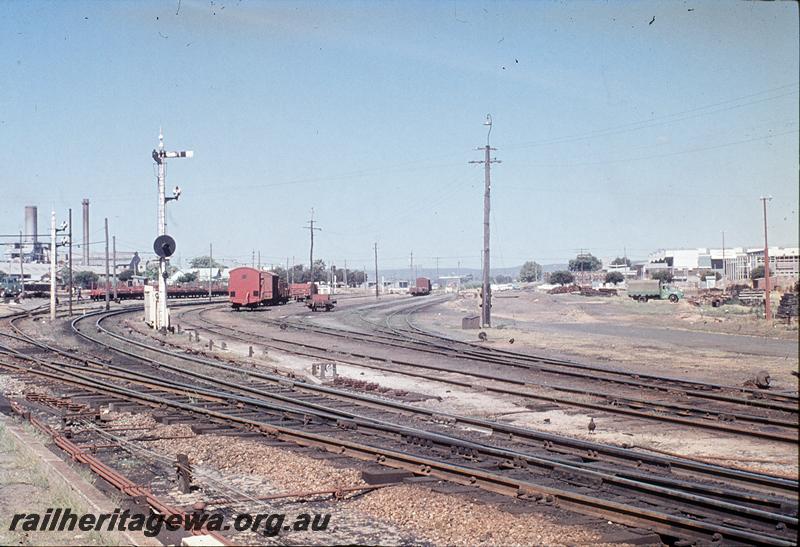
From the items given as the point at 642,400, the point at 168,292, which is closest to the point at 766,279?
the point at 642,400

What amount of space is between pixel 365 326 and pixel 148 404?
24.7 metres

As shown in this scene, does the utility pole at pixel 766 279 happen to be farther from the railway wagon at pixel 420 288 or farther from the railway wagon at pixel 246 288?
the railway wagon at pixel 420 288

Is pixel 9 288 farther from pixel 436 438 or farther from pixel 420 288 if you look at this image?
pixel 436 438

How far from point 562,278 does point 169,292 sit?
91.9m

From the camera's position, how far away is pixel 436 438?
11.0 metres

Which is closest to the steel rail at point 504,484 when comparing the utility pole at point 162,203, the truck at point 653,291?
the utility pole at point 162,203

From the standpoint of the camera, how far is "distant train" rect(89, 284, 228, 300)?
234 ft

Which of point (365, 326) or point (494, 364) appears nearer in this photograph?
point (494, 364)

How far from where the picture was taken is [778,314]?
40.8m

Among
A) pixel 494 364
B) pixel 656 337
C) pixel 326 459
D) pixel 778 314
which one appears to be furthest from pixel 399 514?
pixel 778 314

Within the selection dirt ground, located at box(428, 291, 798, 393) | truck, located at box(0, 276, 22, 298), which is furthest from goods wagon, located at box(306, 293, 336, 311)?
truck, located at box(0, 276, 22, 298)

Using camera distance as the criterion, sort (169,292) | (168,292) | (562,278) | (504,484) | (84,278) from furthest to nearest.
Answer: (562,278) < (84,278) < (169,292) < (168,292) < (504,484)

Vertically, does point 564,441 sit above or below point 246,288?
below

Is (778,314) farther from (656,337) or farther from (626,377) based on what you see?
(626,377)
